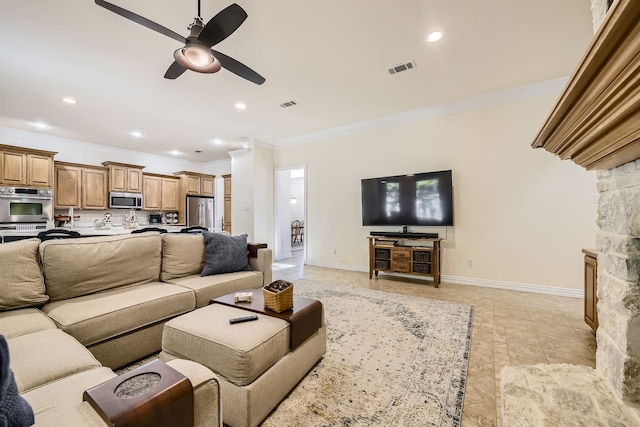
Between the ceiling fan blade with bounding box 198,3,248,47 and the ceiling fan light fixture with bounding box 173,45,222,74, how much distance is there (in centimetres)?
8

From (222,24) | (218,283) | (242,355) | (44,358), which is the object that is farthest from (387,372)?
(222,24)

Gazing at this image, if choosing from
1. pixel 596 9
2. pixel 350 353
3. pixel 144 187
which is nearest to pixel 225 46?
pixel 596 9

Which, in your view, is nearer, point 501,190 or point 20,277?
point 20,277

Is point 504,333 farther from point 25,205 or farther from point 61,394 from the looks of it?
point 25,205

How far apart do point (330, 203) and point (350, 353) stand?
364 centimetres

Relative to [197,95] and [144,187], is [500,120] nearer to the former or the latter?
[197,95]

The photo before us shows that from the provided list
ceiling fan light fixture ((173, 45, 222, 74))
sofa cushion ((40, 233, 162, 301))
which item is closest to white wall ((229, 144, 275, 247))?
sofa cushion ((40, 233, 162, 301))

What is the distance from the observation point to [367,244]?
4926 millimetres

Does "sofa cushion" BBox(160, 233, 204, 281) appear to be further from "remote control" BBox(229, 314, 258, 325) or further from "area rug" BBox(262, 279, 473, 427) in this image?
"area rug" BBox(262, 279, 473, 427)

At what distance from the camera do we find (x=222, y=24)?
1.88 meters

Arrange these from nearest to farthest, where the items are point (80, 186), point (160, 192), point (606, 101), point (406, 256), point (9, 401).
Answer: point (9, 401)
point (606, 101)
point (406, 256)
point (80, 186)
point (160, 192)

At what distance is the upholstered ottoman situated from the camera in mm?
1286

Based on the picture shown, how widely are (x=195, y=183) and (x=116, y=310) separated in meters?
6.56

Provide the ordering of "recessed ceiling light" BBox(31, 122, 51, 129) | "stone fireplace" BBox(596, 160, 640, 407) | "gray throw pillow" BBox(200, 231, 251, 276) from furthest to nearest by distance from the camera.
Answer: "recessed ceiling light" BBox(31, 122, 51, 129) < "gray throw pillow" BBox(200, 231, 251, 276) < "stone fireplace" BBox(596, 160, 640, 407)
